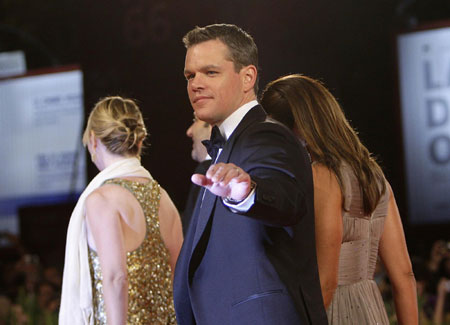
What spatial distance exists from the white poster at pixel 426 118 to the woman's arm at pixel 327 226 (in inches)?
182

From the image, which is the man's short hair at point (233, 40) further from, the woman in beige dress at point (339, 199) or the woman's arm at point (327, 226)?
the woman's arm at point (327, 226)

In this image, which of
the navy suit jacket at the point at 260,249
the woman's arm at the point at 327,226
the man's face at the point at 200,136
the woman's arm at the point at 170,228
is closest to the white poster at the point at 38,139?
the man's face at the point at 200,136

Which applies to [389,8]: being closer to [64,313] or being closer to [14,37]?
[64,313]

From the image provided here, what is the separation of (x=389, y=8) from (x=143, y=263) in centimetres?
467

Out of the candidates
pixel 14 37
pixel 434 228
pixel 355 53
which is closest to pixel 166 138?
pixel 355 53

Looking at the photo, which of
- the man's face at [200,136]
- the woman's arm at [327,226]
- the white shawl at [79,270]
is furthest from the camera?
the man's face at [200,136]

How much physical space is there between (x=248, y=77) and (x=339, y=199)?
0.50 metres

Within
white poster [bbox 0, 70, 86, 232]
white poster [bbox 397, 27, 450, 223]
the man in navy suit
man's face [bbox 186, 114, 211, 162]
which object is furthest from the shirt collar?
white poster [bbox 0, 70, 86, 232]

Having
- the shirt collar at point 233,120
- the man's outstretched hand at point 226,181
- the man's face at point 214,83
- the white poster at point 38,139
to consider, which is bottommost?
the white poster at point 38,139

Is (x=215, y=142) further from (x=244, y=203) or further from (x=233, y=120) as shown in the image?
(x=244, y=203)

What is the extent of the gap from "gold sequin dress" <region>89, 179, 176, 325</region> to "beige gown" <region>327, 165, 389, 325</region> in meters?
0.73

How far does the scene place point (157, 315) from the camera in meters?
2.44

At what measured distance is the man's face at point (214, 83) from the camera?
5.41 ft

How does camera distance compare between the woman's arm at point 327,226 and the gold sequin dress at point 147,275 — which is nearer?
the woman's arm at point 327,226
